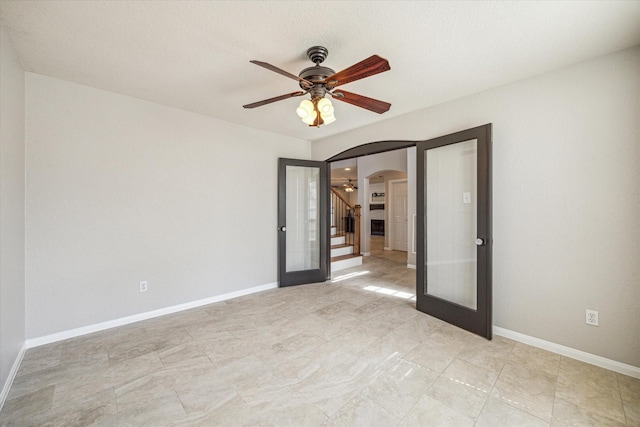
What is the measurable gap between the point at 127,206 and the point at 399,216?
7222 mm

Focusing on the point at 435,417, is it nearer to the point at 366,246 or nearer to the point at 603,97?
the point at 603,97

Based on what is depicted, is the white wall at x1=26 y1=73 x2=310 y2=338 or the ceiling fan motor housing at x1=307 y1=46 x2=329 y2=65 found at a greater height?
the ceiling fan motor housing at x1=307 y1=46 x2=329 y2=65

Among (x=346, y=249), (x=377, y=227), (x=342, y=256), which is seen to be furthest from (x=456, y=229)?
(x=377, y=227)

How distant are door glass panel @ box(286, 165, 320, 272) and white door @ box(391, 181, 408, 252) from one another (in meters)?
4.38

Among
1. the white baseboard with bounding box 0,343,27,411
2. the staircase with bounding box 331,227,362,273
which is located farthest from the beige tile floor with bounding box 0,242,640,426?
the staircase with bounding box 331,227,362,273

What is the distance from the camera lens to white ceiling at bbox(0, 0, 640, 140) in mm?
1736

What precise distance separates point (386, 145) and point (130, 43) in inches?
119

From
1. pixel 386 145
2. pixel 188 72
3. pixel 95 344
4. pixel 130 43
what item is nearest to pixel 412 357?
pixel 386 145

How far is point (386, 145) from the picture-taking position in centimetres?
381

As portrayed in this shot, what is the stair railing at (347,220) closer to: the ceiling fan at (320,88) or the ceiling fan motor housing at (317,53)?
the ceiling fan at (320,88)

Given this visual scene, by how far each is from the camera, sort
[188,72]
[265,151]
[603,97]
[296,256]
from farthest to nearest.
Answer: [296,256]
[265,151]
[188,72]
[603,97]

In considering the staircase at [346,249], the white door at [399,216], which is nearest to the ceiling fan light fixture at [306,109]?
the staircase at [346,249]

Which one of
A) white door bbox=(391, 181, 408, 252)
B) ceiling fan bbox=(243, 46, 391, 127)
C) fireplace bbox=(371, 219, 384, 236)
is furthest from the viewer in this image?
fireplace bbox=(371, 219, 384, 236)

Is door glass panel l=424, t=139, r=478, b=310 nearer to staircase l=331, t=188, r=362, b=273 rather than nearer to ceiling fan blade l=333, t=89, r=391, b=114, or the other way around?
ceiling fan blade l=333, t=89, r=391, b=114
